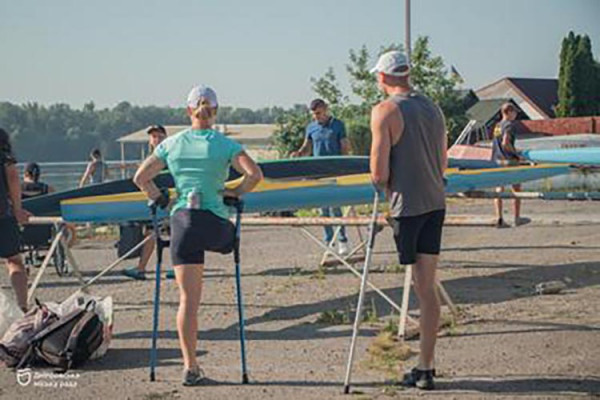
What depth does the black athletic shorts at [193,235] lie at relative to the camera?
6051mm

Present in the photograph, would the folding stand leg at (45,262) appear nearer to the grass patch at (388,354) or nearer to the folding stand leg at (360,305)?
the grass patch at (388,354)

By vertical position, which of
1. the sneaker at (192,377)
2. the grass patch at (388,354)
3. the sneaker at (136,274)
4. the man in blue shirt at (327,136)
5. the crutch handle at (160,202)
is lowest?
the sneaker at (136,274)

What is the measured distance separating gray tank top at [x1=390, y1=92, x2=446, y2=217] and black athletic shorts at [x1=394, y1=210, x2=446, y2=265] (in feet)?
0.16

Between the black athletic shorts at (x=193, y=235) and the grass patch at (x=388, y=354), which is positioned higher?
the black athletic shorts at (x=193, y=235)

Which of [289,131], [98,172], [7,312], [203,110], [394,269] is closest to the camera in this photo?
[203,110]

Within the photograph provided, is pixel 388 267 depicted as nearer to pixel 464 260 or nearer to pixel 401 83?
pixel 464 260

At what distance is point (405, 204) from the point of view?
5891 millimetres

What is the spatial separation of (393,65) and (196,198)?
1448 mm

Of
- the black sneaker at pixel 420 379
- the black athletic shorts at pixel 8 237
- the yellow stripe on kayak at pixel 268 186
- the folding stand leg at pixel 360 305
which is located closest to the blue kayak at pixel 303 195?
the yellow stripe on kayak at pixel 268 186

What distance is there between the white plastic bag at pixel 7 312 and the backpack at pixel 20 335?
391 mm

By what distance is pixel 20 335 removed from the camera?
21.9 feet

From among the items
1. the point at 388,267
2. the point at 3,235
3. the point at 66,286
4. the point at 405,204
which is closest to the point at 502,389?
the point at 405,204

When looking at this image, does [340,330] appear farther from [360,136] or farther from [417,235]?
[360,136]

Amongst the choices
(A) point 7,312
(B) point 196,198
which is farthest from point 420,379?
(A) point 7,312
